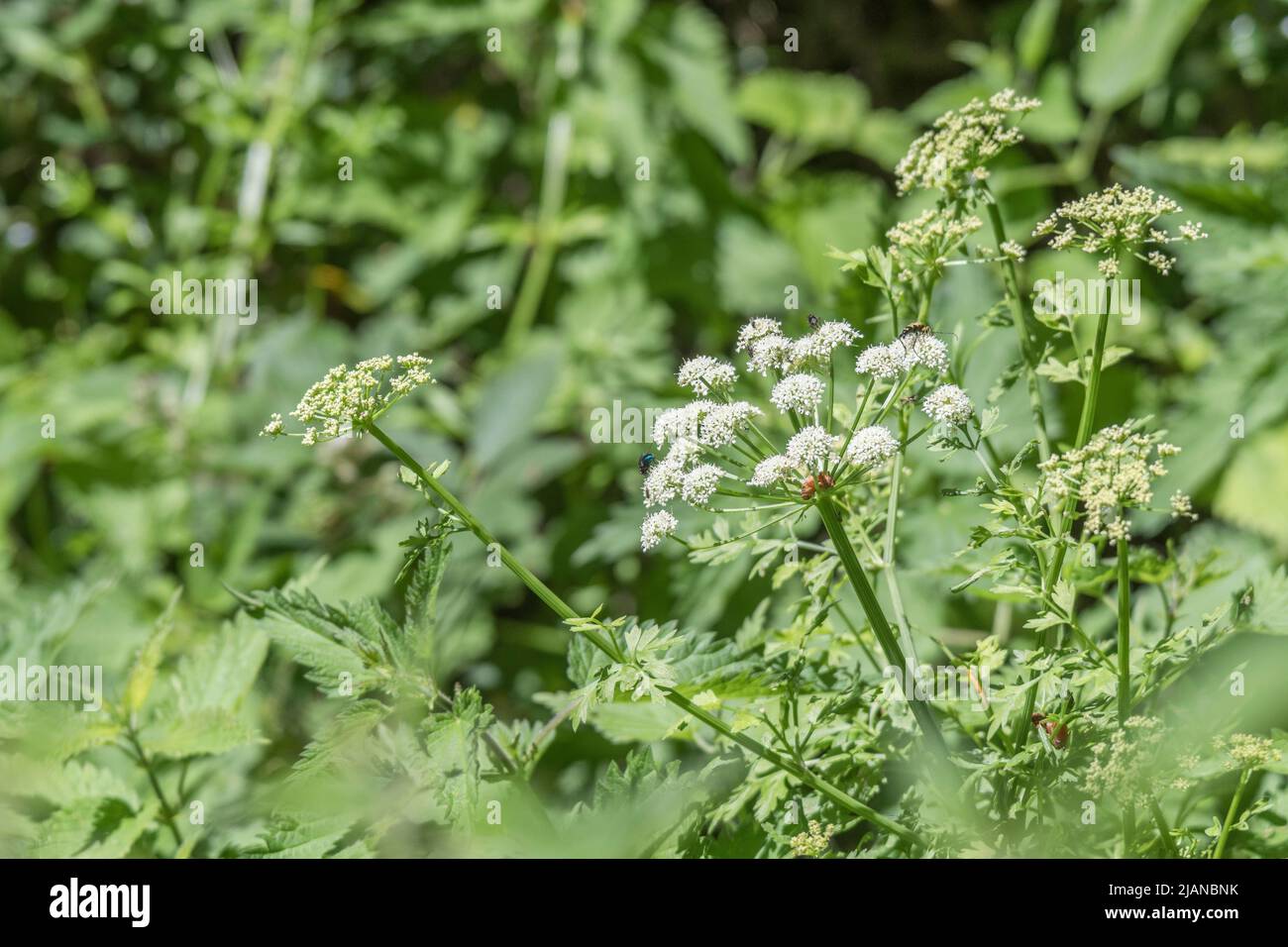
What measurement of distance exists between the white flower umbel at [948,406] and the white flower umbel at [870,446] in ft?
0.11

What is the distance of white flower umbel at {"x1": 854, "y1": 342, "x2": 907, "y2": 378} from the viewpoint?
0.76 m

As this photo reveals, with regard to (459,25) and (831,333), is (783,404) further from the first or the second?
(459,25)

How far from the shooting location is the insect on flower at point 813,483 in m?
0.75

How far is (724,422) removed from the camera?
30.2 inches

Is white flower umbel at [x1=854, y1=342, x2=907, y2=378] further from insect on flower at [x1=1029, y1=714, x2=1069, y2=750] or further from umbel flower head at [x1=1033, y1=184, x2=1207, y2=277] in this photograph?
insect on flower at [x1=1029, y1=714, x2=1069, y2=750]

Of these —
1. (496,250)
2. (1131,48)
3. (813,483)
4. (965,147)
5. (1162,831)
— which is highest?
(1131,48)

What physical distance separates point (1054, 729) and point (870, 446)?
224mm

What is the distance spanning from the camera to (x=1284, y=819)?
847mm

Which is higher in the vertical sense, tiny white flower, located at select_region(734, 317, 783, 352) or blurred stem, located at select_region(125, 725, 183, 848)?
tiny white flower, located at select_region(734, 317, 783, 352)

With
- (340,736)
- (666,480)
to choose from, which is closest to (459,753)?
(340,736)

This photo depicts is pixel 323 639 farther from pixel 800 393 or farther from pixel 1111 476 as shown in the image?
pixel 1111 476

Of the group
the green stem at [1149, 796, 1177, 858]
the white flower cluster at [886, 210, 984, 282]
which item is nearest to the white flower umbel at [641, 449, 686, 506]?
the white flower cluster at [886, 210, 984, 282]

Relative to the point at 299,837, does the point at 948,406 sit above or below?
above
